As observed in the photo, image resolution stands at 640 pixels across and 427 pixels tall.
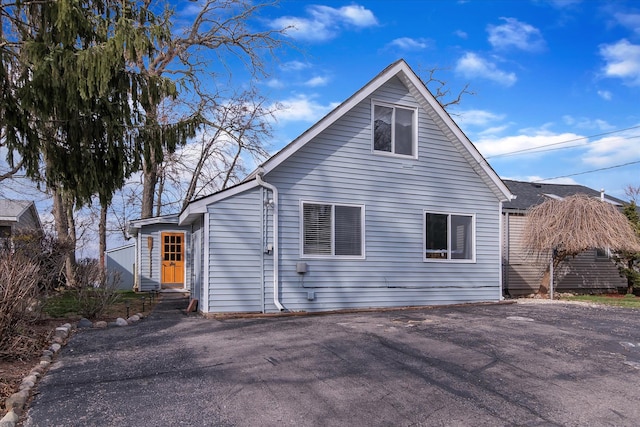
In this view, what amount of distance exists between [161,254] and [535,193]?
1499cm

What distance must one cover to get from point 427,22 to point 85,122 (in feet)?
32.0

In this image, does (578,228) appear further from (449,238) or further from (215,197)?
(215,197)

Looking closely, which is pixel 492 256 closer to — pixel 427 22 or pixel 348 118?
pixel 348 118

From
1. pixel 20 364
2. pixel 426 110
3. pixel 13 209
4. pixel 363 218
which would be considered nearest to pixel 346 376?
pixel 20 364

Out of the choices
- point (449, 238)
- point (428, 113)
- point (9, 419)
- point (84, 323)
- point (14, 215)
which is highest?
point (428, 113)

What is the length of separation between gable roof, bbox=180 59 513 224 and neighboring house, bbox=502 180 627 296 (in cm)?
425

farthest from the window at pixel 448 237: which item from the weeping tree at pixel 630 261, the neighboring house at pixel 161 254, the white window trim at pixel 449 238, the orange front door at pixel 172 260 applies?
the orange front door at pixel 172 260

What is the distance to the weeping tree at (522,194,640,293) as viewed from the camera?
46.8ft

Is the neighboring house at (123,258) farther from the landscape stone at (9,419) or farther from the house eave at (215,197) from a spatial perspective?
the landscape stone at (9,419)

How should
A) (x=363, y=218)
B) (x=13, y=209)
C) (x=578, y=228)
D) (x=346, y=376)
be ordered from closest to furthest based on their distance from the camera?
(x=346, y=376) < (x=363, y=218) < (x=578, y=228) < (x=13, y=209)

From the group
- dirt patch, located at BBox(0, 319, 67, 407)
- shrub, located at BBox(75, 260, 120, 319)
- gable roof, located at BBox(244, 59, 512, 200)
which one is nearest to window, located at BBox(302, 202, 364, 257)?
gable roof, located at BBox(244, 59, 512, 200)

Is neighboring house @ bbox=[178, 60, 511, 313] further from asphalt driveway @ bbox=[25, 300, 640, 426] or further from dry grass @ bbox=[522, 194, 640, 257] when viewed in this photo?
dry grass @ bbox=[522, 194, 640, 257]

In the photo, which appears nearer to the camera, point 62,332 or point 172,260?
point 62,332

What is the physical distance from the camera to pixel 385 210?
11609 millimetres
